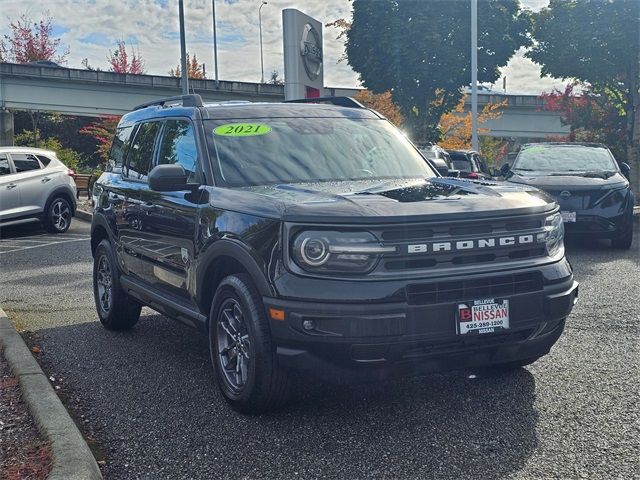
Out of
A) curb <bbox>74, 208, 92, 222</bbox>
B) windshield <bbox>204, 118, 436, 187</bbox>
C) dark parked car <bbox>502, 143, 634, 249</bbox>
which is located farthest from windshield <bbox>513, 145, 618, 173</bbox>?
curb <bbox>74, 208, 92, 222</bbox>

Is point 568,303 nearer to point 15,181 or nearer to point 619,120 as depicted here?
point 15,181

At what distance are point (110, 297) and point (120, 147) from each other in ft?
4.26

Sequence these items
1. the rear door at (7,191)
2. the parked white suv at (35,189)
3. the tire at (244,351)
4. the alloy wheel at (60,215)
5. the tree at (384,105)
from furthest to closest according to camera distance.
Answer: the tree at (384,105)
the alloy wheel at (60,215)
the parked white suv at (35,189)
the rear door at (7,191)
the tire at (244,351)

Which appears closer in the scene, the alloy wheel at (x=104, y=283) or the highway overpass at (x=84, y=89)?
the alloy wheel at (x=104, y=283)

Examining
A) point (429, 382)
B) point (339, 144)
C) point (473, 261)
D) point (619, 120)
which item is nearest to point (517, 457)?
point (473, 261)

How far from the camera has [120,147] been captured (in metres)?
6.81

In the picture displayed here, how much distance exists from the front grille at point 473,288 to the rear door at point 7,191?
12409mm

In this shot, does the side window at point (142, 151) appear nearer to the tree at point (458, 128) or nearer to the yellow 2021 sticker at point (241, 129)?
the yellow 2021 sticker at point (241, 129)

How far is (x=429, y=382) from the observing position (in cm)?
497

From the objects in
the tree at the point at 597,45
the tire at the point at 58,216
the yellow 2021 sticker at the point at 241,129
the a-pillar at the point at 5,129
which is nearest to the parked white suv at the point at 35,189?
the tire at the point at 58,216

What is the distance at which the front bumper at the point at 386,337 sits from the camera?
3.80 meters

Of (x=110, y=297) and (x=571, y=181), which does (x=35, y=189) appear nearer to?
(x=110, y=297)

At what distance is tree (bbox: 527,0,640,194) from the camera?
20344 millimetres

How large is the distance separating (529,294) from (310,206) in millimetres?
1248
